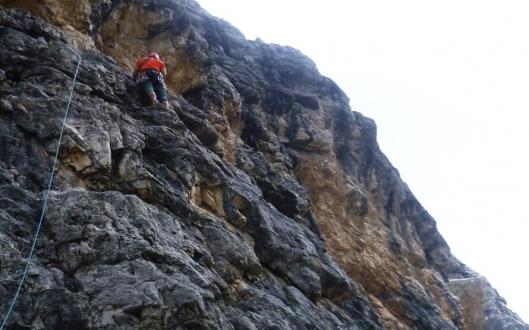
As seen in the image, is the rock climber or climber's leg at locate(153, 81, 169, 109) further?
climber's leg at locate(153, 81, 169, 109)

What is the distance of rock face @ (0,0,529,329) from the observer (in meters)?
6.84

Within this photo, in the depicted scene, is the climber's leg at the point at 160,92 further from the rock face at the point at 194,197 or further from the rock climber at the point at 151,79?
the rock face at the point at 194,197

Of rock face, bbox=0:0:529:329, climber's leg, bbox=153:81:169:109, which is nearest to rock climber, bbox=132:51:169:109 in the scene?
climber's leg, bbox=153:81:169:109

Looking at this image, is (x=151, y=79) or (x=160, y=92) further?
(x=160, y=92)

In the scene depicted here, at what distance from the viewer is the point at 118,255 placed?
23.2 feet

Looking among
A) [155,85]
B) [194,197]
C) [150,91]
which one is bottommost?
[194,197]

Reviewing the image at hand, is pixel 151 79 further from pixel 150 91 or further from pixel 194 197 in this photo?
pixel 194 197

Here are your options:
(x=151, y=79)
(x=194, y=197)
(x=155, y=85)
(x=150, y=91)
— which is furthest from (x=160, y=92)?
(x=194, y=197)

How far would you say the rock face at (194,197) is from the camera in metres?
6.84

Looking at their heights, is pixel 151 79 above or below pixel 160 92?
above

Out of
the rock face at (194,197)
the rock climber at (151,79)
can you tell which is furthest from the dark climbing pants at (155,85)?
the rock face at (194,197)

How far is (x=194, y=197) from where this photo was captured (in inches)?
401

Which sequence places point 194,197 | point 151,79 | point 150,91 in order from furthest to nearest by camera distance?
1. point 151,79
2. point 150,91
3. point 194,197

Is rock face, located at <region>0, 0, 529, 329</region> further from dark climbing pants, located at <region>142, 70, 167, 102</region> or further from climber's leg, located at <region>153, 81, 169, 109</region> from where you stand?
climber's leg, located at <region>153, 81, 169, 109</region>
